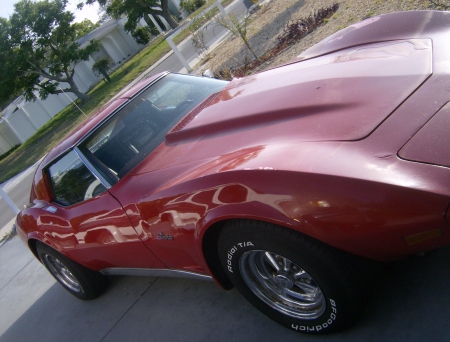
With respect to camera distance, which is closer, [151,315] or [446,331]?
[446,331]

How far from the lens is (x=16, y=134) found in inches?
1195

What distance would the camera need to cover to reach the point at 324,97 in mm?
2521

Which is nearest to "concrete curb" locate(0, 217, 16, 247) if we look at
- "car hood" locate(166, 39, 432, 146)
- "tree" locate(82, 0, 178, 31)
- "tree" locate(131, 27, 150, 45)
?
"car hood" locate(166, 39, 432, 146)

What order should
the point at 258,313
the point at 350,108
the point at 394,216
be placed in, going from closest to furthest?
the point at 394,216, the point at 350,108, the point at 258,313

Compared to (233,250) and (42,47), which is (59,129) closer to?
(42,47)

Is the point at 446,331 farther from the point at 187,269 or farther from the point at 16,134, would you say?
the point at 16,134

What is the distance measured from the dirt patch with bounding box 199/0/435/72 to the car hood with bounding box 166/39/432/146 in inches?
183

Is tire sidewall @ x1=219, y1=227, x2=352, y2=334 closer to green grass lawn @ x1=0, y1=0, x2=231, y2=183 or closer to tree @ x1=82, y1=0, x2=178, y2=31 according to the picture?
green grass lawn @ x1=0, y1=0, x2=231, y2=183

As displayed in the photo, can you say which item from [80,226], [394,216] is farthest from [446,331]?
[80,226]

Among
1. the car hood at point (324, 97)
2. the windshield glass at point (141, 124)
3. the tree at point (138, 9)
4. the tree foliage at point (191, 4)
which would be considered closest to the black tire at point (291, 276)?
the car hood at point (324, 97)

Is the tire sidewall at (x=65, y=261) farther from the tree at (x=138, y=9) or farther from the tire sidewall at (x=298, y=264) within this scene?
the tree at (x=138, y=9)

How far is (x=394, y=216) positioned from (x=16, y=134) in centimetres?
3255

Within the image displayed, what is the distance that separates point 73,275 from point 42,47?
2834cm

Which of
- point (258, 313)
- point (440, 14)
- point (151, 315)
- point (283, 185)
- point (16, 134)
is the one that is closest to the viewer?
point (283, 185)
